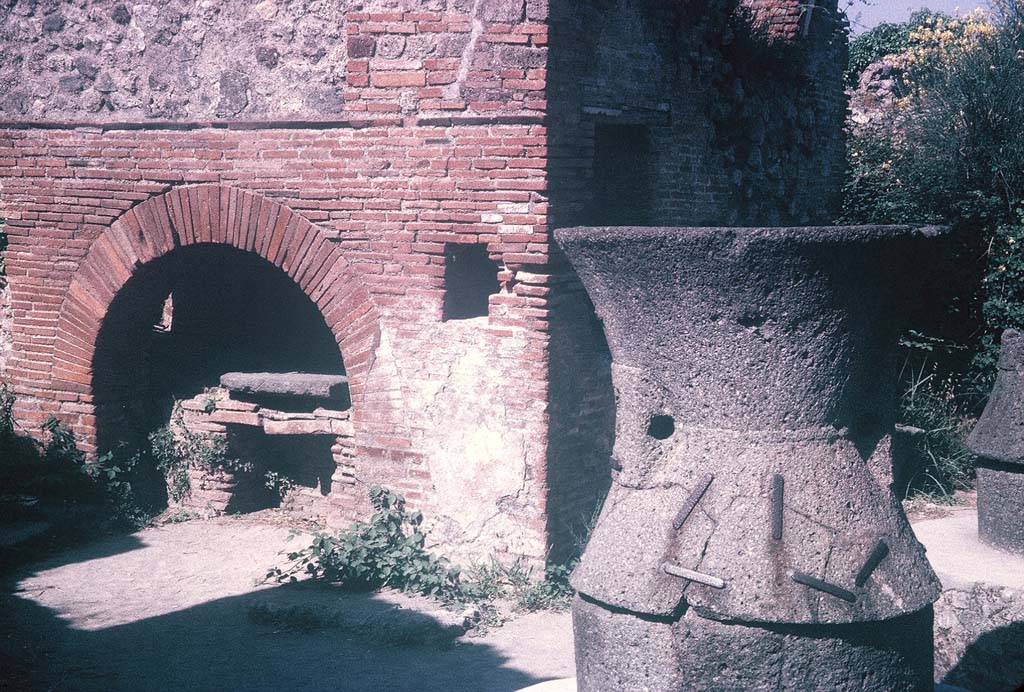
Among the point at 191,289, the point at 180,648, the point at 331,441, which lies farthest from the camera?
the point at 191,289

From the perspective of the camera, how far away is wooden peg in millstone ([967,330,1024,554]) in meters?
5.12

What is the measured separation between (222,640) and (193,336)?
3396 mm

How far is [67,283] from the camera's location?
6773 mm

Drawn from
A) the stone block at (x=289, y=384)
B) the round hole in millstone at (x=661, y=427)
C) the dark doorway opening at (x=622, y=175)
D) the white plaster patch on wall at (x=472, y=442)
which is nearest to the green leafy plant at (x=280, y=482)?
the stone block at (x=289, y=384)

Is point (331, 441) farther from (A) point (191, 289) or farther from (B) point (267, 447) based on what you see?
(A) point (191, 289)

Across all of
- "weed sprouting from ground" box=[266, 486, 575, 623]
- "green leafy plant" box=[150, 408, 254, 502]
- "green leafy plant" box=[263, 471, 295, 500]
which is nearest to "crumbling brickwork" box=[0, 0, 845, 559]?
"weed sprouting from ground" box=[266, 486, 575, 623]

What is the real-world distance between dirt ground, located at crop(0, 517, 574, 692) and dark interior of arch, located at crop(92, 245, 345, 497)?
4.27 ft

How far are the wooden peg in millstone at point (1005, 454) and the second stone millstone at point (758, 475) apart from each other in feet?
9.38

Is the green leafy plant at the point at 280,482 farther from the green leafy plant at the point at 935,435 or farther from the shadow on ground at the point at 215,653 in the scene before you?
the green leafy plant at the point at 935,435

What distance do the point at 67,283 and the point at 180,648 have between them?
301cm

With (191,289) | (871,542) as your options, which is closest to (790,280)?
(871,542)

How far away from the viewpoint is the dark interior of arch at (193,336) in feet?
22.5

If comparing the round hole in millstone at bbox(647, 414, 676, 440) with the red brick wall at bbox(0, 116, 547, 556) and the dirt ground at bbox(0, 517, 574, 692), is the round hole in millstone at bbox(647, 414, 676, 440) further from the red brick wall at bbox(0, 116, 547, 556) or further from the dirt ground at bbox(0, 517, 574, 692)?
the red brick wall at bbox(0, 116, 547, 556)

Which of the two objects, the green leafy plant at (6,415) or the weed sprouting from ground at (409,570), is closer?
the weed sprouting from ground at (409,570)
